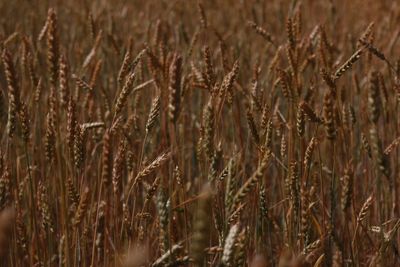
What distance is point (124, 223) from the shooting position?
1075 mm

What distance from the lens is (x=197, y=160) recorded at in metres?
1.84

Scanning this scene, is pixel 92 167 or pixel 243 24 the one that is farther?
pixel 243 24

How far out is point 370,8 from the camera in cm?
342

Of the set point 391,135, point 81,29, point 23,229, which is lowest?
point 23,229

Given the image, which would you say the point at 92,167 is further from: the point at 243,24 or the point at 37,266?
the point at 243,24

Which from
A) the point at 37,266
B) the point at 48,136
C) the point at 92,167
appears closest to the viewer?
the point at 48,136

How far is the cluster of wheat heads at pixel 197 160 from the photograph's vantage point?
0.91 meters

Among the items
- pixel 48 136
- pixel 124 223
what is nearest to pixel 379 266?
pixel 124 223

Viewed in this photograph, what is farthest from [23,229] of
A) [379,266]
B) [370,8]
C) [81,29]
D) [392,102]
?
[370,8]

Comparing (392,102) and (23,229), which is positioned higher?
A: (392,102)

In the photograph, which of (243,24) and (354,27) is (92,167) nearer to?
(243,24)

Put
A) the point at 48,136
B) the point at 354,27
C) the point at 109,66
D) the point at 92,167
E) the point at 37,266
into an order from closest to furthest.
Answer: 1. the point at 48,136
2. the point at 37,266
3. the point at 92,167
4. the point at 109,66
5. the point at 354,27

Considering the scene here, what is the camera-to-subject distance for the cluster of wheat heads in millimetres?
907

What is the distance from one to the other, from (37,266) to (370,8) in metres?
2.64
